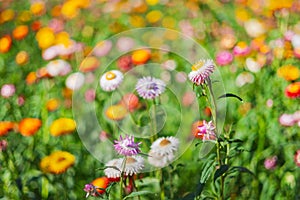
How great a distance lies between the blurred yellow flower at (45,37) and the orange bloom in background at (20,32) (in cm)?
5

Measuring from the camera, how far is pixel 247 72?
193 centimetres

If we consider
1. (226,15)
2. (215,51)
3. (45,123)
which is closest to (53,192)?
(45,123)

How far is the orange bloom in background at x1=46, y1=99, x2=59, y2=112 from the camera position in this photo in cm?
190

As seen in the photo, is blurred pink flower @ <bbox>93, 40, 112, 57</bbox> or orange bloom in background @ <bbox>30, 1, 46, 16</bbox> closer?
blurred pink flower @ <bbox>93, 40, 112, 57</bbox>

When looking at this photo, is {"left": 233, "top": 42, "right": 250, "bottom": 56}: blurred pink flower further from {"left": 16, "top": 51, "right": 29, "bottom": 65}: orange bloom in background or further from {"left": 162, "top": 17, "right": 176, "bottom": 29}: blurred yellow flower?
{"left": 16, "top": 51, "right": 29, "bottom": 65}: orange bloom in background

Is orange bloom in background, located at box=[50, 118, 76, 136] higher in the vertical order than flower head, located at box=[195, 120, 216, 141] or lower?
higher

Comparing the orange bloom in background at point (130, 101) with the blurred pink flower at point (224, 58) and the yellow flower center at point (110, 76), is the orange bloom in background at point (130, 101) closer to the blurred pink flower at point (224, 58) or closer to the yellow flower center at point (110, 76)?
the yellow flower center at point (110, 76)

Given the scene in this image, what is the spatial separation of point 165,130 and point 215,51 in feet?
1.04

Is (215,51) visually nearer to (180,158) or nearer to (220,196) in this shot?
(180,158)

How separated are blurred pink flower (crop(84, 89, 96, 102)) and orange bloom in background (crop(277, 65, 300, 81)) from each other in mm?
533

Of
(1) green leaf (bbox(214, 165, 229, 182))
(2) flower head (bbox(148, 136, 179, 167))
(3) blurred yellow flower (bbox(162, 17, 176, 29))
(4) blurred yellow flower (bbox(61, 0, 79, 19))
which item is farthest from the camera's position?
(4) blurred yellow flower (bbox(61, 0, 79, 19))

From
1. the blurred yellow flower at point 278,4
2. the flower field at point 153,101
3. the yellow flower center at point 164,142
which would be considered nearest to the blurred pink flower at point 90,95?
the flower field at point 153,101

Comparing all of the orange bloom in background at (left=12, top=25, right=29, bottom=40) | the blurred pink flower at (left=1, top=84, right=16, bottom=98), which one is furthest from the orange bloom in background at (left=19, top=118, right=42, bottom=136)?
the orange bloom in background at (left=12, top=25, right=29, bottom=40)

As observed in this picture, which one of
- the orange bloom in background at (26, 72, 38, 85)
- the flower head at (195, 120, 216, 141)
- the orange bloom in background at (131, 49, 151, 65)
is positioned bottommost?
the flower head at (195, 120, 216, 141)
